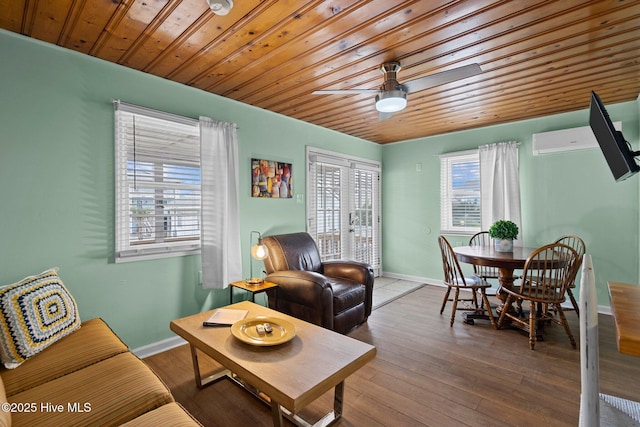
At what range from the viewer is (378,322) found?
3363mm

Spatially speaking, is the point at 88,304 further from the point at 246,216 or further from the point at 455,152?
the point at 455,152

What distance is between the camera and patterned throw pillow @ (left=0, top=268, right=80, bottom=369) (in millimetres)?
1544

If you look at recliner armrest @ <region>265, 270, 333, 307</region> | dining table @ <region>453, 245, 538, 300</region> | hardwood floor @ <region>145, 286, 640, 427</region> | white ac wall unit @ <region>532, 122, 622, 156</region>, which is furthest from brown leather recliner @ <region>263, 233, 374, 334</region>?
white ac wall unit @ <region>532, 122, 622, 156</region>

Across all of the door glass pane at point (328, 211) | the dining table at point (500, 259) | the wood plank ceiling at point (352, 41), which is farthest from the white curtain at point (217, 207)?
the dining table at point (500, 259)

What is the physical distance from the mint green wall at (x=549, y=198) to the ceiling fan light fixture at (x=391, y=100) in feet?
8.90

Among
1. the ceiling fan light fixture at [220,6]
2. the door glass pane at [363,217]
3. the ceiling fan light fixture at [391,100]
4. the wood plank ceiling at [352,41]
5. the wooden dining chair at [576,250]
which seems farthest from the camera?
the door glass pane at [363,217]

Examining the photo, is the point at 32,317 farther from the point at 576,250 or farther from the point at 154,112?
the point at 576,250

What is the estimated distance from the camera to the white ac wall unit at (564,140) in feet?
11.8

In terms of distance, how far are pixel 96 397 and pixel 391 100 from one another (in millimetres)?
2493

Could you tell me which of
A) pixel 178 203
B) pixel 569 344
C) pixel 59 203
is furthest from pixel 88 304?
pixel 569 344

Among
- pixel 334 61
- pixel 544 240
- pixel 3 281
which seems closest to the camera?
pixel 3 281

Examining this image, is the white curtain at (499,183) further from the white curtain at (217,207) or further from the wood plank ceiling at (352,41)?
the white curtain at (217,207)

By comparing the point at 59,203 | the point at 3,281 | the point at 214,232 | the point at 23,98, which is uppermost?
the point at 23,98

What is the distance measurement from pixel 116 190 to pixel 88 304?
922 mm
